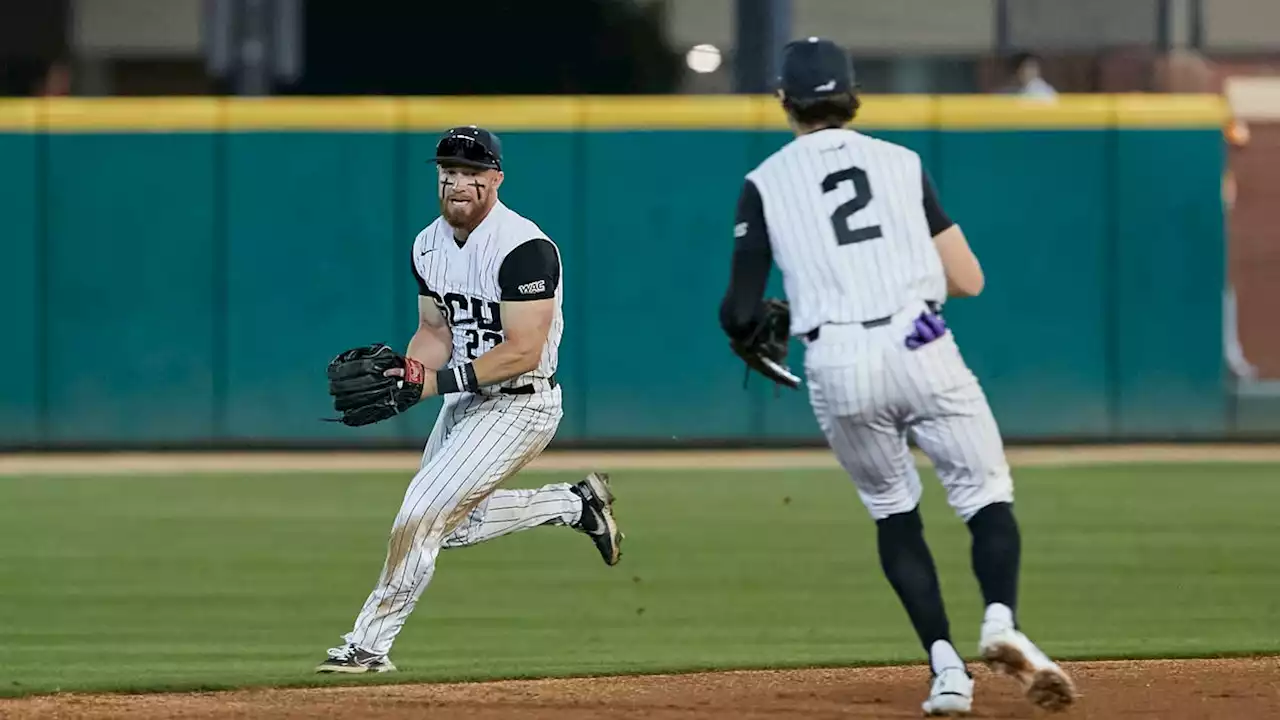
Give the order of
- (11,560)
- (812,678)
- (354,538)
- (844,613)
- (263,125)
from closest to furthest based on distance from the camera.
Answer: (812,678)
(844,613)
(11,560)
(354,538)
(263,125)

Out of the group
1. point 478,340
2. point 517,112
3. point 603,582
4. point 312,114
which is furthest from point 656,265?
point 478,340

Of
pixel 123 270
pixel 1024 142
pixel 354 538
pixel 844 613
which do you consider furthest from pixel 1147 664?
pixel 123 270

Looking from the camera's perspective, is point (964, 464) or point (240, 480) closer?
point (964, 464)

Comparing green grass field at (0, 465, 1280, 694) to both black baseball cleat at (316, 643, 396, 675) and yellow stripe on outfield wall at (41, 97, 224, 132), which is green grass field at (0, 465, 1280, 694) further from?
yellow stripe on outfield wall at (41, 97, 224, 132)

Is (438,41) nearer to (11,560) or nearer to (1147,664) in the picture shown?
(11,560)

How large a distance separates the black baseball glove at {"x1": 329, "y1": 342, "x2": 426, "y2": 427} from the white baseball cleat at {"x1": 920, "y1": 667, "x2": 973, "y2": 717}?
193cm

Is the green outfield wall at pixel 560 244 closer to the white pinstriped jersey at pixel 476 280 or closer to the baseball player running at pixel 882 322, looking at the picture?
the white pinstriped jersey at pixel 476 280

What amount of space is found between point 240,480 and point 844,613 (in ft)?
20.6

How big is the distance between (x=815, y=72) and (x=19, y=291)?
36.6ft

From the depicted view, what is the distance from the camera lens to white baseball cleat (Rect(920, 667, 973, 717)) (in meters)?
5.40

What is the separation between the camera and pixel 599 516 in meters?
7.43

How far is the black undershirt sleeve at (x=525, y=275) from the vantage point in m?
6.48

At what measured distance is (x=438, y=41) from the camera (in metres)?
15.7

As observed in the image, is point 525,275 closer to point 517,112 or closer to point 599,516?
point 599,516
